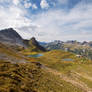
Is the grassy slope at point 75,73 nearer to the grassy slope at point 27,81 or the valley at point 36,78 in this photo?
the valley at point 36,78

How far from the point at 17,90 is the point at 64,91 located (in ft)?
48.4

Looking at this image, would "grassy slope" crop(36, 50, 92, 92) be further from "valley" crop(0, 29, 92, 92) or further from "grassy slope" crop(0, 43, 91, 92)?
"grassy slope" crop(0, 43, 91, 92)

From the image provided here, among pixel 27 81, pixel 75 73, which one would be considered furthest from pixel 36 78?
pixel 75 73

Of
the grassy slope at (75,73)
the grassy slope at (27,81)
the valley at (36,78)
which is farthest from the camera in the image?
the grassy slope at (75,73)

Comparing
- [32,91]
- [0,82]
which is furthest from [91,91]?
[0,82]

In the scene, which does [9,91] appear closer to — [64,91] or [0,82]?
[0,82]

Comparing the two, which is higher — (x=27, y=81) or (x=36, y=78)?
(x=27, y=81)

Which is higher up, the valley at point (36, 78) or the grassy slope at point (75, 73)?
the valley at point (36, 78)

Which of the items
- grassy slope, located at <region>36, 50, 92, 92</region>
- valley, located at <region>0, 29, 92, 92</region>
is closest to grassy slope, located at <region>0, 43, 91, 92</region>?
valley, located at <region>0, 29, 92, 92</region>

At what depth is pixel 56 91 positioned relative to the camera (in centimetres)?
2291

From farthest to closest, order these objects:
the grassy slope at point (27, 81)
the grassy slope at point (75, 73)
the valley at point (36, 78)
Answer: the grassy slope at point (75, 73)
the valley at point (36, 78)
the grassy slope at point (27, 81)

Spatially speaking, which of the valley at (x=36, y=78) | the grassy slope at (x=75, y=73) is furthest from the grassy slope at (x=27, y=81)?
the grassy slope at (x=75, y=73)

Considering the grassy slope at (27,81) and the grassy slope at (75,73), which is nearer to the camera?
the grassy slope at (27,81)

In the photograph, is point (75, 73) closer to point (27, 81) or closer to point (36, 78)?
Result: point (36, 78)
